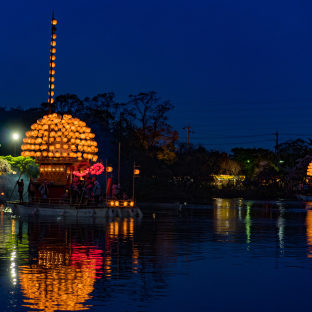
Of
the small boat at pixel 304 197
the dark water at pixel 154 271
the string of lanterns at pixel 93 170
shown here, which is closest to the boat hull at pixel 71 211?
the string of lanterns at pixel 93 170

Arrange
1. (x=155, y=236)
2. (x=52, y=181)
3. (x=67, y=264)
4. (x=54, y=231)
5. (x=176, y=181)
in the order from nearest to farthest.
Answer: (x=67, y=264) < (x=155, y=236) < (x=54, y=231) < (x=52, y=181) < (x=176, y=181)

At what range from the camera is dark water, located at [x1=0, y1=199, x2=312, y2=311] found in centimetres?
1242

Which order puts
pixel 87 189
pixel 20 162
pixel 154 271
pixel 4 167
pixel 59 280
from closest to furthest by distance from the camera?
1. pixel 59 280
2. pixel 154 271
3. pixel 87 189
4. pixel 4 167
5. pixel 20 162

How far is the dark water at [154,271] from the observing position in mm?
12422

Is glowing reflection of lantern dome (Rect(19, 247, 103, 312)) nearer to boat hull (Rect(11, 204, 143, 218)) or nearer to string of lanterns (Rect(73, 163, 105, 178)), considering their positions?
boat hull (Rect(11, 204, 143, 218))

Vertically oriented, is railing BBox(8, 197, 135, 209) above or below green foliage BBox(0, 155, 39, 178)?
below

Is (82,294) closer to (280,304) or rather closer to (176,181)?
(280,304)

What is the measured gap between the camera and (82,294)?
13.0 m

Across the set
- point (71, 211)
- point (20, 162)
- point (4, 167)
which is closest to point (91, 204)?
point (71, 211)

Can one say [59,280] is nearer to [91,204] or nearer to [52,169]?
[91,204]

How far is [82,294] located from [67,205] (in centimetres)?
2877

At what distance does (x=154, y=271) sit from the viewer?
53.3ft

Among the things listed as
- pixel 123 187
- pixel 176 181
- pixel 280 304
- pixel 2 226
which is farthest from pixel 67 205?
pixel 176 181

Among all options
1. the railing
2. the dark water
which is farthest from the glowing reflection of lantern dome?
the railing
